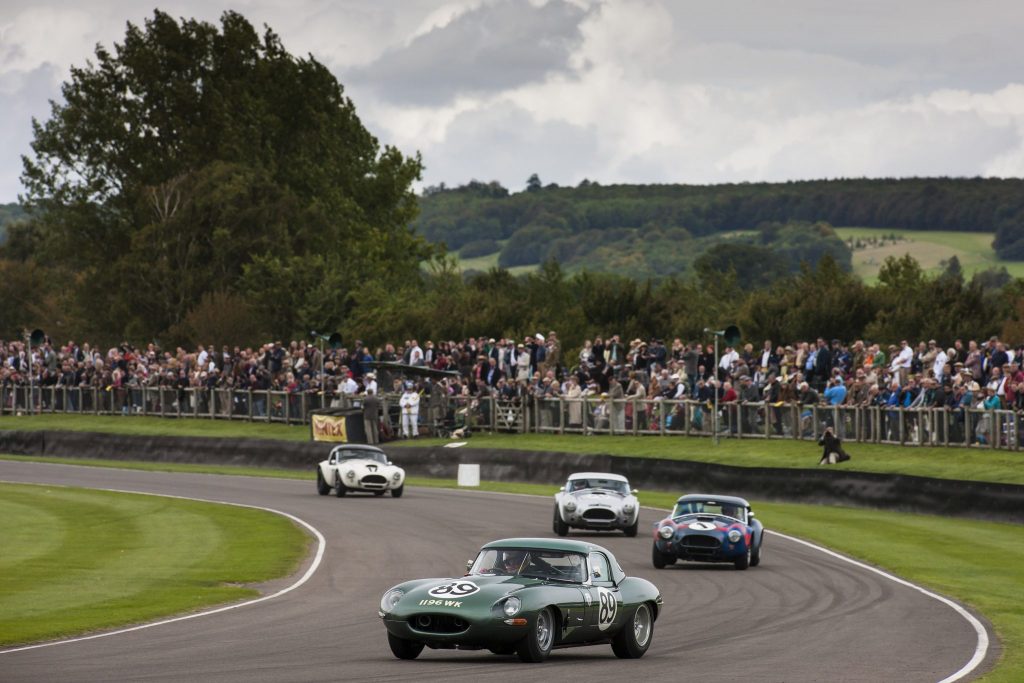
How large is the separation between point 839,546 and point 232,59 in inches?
2877

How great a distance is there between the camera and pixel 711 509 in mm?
28375

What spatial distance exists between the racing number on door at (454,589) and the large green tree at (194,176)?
7037 centimetres

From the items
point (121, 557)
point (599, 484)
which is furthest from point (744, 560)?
point (121, 557)

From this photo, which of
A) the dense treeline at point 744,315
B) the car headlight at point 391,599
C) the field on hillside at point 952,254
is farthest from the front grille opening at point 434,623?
the field on hillside at point 952,254

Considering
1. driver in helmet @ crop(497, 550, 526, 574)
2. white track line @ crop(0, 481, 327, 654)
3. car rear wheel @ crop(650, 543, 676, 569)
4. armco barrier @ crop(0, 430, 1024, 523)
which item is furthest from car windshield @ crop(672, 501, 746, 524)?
driver in helmet @ crop(497, 550, 526, 574)

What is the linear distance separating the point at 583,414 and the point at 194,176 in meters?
47.2

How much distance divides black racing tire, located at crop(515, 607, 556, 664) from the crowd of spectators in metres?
24.5

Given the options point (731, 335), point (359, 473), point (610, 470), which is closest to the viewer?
point (359, 473)

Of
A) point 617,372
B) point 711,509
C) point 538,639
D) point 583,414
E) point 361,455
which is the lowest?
point 538,639

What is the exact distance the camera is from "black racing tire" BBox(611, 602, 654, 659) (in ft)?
56.7

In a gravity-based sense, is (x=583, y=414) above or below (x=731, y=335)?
below

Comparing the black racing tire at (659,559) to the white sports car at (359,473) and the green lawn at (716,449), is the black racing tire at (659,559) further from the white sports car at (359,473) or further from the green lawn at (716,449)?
the white sports car at (359,473)

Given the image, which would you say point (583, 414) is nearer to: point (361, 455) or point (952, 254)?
point (361, 455)

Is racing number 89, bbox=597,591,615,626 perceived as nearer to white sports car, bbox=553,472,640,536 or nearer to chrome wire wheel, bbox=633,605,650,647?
chrome wire wheel, bbox=633,605,650,647
